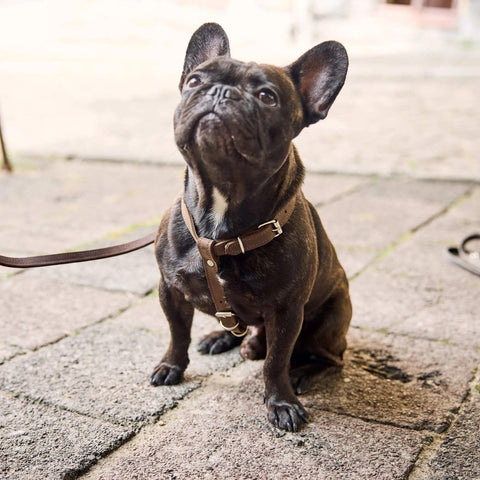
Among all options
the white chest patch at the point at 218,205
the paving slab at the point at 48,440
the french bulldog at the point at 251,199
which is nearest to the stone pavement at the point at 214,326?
the paving slab at the point at 48,440

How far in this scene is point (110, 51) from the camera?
1736 cm

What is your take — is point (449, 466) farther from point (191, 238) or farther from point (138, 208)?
point (138, 208)

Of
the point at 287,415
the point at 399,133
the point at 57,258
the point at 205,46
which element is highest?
the point at 205,46

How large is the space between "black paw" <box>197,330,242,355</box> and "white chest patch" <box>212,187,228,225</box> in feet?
2.81

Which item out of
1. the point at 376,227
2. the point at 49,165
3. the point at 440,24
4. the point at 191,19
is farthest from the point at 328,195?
the point at 191,19

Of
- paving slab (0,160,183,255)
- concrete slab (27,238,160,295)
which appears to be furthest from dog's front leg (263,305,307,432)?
paving slab (0,160,183,255)

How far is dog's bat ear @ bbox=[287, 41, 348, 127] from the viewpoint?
259 centimetres

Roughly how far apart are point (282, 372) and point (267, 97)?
100 centimetres

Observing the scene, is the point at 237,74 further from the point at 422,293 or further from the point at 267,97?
the point at 422,293

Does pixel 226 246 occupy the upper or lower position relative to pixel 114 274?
upper

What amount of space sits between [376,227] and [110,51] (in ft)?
44.2

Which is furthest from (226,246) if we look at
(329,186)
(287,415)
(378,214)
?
(329,186)

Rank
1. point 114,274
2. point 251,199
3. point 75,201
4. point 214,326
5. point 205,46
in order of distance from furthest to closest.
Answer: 1. point 75,201
2. point 114,274
3. point 214,326
4. point 205,46
5. point 251,199

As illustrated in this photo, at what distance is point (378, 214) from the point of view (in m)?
5.56
